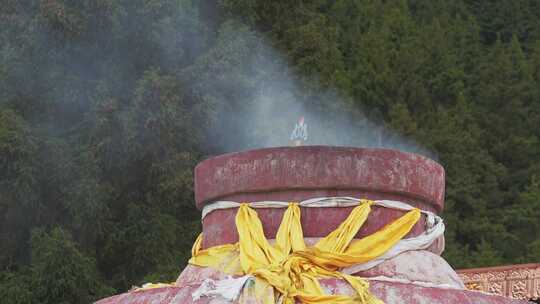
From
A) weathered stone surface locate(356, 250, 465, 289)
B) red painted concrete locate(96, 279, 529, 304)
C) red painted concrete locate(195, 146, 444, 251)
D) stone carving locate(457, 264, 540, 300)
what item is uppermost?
red painted concrete locate(195, 146, 444, 251)

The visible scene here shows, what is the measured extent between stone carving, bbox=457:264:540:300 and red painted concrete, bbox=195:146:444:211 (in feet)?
24.1

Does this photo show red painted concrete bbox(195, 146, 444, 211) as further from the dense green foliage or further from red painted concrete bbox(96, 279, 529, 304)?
the dense green foliage

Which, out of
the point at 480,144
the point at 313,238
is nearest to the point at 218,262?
the point at 313,238

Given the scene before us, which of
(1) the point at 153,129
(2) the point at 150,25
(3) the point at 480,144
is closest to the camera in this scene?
(1) the point at 153,129

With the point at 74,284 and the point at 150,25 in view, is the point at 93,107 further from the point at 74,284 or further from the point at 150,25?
the point at 74,284

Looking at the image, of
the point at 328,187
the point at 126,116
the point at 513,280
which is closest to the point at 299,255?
the point at 328,187

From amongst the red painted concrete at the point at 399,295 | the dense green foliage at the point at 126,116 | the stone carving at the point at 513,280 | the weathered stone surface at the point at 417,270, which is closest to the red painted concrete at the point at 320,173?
the weathered stone surface at the point at 417,270

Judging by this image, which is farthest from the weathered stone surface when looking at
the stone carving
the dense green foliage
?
the dense green foliage

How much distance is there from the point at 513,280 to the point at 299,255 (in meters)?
8.11

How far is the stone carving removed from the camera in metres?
12.9

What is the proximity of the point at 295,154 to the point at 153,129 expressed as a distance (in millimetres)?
11528

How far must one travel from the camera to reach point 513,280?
13039mm

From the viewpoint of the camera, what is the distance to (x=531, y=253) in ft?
74.2

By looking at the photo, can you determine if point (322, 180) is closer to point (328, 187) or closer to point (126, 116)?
point (328, 187)
